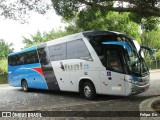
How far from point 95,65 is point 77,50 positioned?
143 cm

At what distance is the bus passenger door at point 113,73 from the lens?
10508 millimetres

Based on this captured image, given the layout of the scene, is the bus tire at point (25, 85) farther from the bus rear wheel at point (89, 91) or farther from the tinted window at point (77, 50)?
the bus rear wheel at point (89, 91)

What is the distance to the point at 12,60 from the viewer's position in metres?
19.0

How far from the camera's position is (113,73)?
10.7 meters

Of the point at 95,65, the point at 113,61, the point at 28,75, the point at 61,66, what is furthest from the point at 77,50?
the point at 28,75

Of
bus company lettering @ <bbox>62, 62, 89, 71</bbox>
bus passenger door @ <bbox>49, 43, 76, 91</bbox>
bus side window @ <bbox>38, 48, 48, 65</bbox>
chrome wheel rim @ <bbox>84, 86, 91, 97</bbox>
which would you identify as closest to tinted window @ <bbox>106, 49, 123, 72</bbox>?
bus company lettering @ <bbox>62, 62, 89, 71</bbox>

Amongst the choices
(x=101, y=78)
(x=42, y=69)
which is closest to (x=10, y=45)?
(x=42, y=69)

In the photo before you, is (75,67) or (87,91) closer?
(87,91)

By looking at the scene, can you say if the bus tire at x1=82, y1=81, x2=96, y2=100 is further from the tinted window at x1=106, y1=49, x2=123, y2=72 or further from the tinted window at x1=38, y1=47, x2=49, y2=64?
the tinted window at x1=38, y1=47, x2=49, y2=64

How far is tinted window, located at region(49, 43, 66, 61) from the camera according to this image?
13.2 metres

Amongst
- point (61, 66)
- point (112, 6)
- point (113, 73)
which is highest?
point (112, 6)

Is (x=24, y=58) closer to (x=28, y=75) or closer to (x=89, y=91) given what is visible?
(x=28, y=75)

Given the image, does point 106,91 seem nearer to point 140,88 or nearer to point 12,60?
point 140,88

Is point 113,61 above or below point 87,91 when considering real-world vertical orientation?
above
